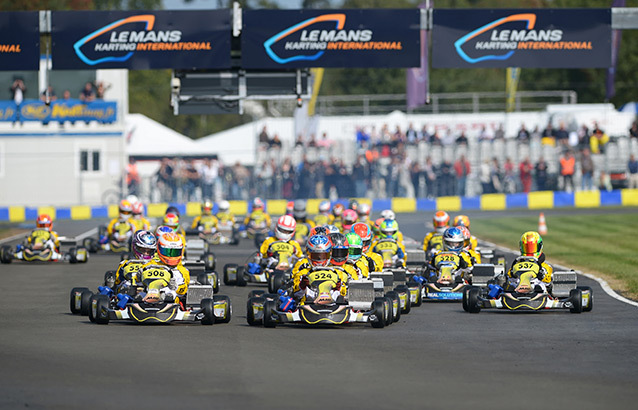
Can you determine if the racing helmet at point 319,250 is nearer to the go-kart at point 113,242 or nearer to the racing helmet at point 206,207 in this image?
the go-kart at point 113,242

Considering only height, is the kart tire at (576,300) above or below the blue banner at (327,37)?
below

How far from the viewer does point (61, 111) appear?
4994 cm

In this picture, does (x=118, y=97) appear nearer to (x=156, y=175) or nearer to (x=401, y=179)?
(x=156, y=175)

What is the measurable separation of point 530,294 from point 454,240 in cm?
269

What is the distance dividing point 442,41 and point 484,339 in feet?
43.5

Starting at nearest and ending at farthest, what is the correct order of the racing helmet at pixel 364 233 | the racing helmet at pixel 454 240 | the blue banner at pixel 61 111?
1. the racing helmet at pixel 454 240
2. the racing helmet at pixel 364 233
3. the blue banner at pixel 61 111

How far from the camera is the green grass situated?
23016 millimetres

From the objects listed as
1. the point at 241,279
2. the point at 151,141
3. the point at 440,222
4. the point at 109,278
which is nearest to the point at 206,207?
the point at 440,222

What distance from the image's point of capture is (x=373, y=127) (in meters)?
47.1

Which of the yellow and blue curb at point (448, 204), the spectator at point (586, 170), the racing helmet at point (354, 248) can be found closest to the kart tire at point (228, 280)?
the racing helmet at point (354, 248)

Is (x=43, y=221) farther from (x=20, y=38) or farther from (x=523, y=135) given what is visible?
(x=523, y=135)

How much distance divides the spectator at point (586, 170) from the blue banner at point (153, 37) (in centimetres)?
2152

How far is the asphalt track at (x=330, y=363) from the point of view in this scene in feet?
32.3

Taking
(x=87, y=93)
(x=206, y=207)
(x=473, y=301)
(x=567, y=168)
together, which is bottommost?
(x=473, y=301)
